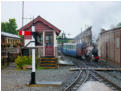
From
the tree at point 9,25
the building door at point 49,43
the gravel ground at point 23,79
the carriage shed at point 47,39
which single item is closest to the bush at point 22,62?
the carriage shed at point 47,39

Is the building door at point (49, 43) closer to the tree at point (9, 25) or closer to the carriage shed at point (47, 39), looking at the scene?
the carriage shed at point (47, 39)

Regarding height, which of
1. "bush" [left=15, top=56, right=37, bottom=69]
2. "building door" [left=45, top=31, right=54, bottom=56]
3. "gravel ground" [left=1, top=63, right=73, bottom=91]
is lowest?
"gravel ground" [left=1, top=63, right=73, bottom=91]

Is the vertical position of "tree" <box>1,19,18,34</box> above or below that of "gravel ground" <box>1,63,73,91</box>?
above

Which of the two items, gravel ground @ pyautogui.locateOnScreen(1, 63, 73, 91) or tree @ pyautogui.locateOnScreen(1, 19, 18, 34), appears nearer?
gravel ground @ pyautogui.locateOnScreen(1, 63, 73, 91)

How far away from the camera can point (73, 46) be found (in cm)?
3000

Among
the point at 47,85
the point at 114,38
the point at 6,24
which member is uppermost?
the point at 6,24

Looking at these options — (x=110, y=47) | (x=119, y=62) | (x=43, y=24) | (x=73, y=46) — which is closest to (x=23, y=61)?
(x=43, y=24)

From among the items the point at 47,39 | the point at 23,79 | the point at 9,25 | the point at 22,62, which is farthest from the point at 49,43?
the point at 9,25

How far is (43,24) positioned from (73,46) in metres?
13.7

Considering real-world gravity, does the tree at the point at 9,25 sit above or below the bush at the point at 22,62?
above

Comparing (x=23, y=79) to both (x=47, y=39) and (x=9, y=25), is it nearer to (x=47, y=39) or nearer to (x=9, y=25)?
(x=47, y=39)

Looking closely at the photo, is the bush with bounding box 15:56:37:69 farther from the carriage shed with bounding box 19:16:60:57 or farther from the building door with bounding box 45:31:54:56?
the building door with bounding box 45:31:54:56

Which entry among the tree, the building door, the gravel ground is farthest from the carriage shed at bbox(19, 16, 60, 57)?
the tree

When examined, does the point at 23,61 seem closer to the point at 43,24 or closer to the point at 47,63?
the point at 47,63
